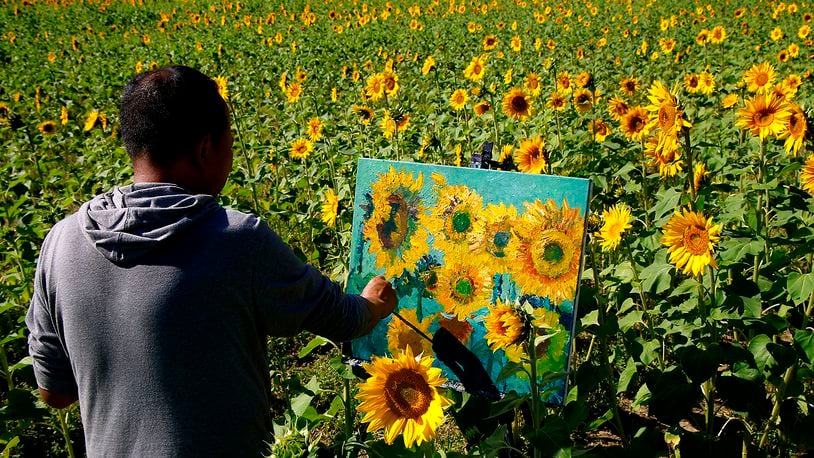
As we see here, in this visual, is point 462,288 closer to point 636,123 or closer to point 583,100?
point 636,123

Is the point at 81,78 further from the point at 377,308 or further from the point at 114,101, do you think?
the point at 377,308

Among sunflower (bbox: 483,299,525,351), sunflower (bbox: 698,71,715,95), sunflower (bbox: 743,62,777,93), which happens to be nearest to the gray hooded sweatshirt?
sunflower (bbox: 483,299,525,351)

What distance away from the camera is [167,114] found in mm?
1526

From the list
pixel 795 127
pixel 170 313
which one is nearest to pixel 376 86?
pixel 795 127

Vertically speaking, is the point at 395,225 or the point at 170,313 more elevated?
the point at 395,225

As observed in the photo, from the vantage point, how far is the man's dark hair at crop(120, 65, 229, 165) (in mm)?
1530

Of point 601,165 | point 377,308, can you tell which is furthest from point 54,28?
point 377,308

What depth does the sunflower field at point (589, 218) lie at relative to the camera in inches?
84.7

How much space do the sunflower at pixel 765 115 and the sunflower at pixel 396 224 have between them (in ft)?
4.07

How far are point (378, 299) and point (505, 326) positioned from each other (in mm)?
404

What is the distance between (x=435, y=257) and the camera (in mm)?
2344

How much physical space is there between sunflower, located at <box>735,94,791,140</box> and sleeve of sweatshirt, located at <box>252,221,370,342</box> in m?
1.70

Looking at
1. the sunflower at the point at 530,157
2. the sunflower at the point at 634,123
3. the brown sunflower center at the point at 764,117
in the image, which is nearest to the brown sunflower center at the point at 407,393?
the sunflower at the point at 530,157

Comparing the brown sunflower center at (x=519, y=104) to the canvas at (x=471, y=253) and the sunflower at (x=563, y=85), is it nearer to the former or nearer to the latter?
the sunflower at (x=563, y=85)
